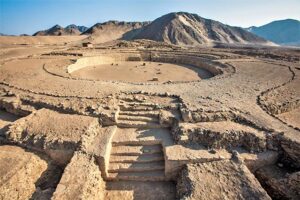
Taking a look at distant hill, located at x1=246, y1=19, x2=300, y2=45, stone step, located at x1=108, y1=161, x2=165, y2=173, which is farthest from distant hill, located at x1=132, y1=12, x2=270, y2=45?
distant hill, located at x1=246, y1=19, x2=300, y2=45

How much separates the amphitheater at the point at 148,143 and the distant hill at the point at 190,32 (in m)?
40.6

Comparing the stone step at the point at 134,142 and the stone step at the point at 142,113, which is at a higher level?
the stone step at the point at 142,113

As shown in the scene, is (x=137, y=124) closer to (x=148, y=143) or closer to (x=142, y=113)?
(x=142, y=113)

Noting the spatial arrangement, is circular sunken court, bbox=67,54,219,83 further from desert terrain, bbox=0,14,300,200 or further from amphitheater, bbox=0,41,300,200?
amphitheater, bbox=0,41,300,200

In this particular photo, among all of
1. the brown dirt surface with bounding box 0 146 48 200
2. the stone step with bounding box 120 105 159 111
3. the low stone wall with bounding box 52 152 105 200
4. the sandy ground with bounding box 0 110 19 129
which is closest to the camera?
the low stone wall with bounding box 52 152 105 200

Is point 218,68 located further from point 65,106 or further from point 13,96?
point 13,96

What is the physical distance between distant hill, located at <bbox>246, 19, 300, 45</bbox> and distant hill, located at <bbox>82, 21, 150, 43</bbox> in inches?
3024

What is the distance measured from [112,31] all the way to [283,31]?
9939 cm

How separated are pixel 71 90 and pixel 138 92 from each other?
329 centimetres

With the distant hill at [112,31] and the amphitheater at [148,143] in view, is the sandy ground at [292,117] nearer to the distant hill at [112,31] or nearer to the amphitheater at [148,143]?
the amphitheater at [148,143]

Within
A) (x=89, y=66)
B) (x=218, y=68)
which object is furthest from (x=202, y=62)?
(x=89, y=66)

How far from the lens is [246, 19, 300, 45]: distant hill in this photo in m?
117

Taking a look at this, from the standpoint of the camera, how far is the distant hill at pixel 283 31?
117 m

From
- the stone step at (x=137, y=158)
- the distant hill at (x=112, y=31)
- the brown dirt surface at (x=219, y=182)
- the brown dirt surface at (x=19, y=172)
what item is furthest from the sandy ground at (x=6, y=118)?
the distant hill at (x=112, y=31)
